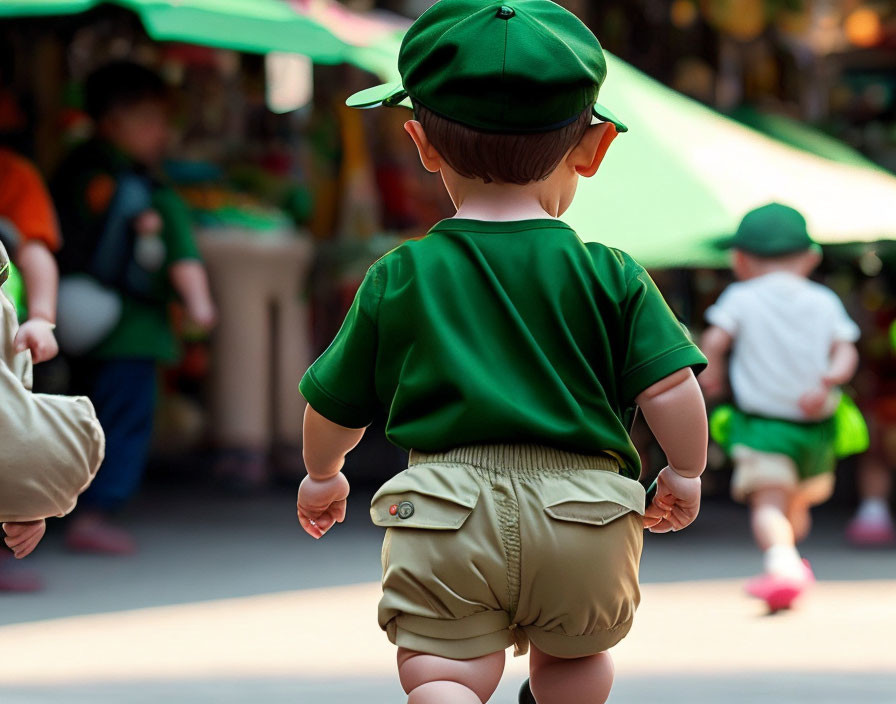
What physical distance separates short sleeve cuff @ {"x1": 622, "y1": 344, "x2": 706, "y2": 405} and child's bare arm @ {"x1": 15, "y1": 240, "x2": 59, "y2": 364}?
1110mm

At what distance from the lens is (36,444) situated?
2.55 m

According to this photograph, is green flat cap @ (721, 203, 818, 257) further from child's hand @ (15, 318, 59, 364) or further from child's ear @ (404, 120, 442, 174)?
child's hand @ (15, 318, 59, 364)

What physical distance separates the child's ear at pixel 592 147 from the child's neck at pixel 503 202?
0.30ft

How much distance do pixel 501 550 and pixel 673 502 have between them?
370 millimetres

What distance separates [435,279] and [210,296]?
15.2 feet

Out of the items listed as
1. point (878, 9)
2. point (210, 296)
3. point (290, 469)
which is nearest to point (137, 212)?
point (210, 296)

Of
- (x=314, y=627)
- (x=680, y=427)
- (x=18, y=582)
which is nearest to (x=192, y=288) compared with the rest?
(x=18, y=582)

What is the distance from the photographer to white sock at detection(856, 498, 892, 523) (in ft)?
20.5

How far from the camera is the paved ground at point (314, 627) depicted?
391cm

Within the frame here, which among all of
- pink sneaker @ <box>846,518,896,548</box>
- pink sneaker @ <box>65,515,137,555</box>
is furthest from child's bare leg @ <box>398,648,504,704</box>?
pink sneaker @ <box>846,518,896,548</box>

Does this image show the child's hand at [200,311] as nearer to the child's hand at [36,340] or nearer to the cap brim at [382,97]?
the child's hand at [36,340]

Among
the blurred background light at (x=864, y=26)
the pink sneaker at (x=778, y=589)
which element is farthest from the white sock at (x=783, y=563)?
the blurred background light at (x=864, y=26)

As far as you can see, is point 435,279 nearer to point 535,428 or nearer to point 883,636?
point 535,428

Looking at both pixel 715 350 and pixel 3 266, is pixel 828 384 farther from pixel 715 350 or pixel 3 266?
pixel 3 266
